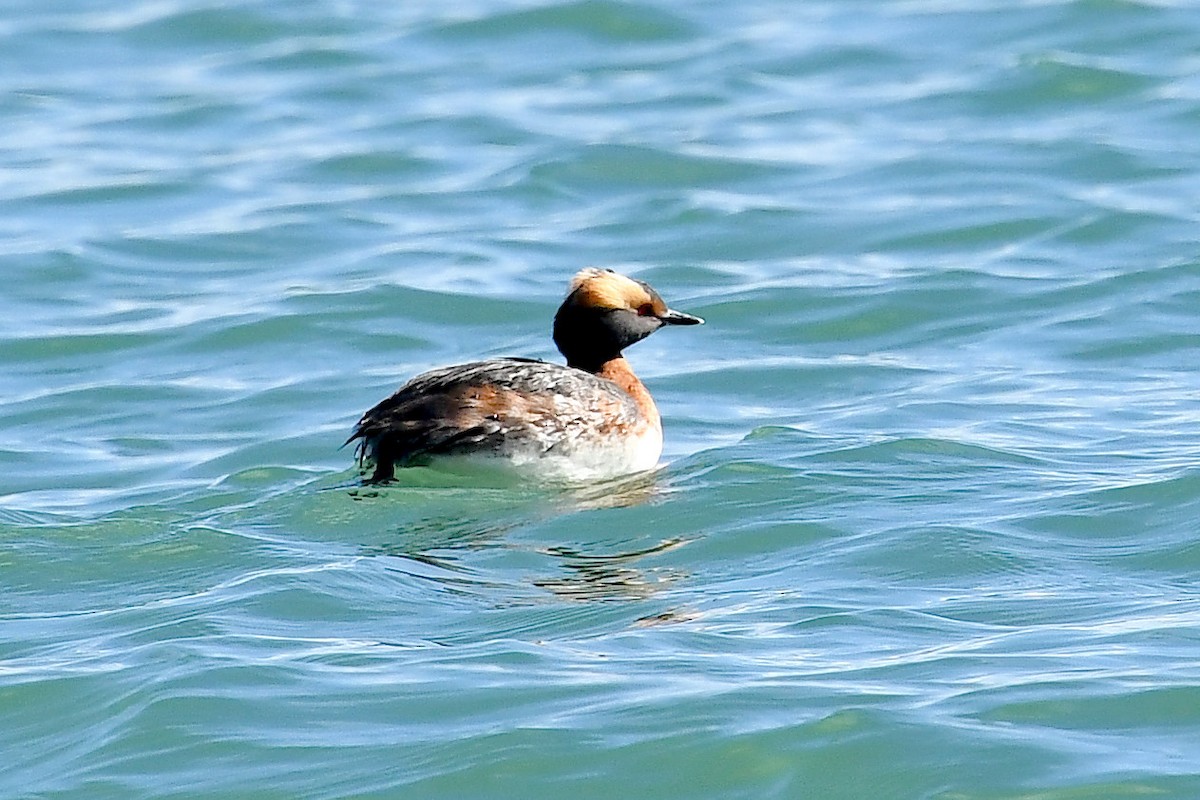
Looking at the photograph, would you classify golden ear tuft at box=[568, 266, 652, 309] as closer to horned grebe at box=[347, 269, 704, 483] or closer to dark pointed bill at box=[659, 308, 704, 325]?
horned grebe at box=[347, 269, 704, 483]

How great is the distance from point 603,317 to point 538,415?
1087mm

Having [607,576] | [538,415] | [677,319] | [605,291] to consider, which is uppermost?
[605,291]

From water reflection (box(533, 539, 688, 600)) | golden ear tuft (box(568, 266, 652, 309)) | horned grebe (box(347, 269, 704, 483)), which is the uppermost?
golden ear tuft (box(568, 266, 652, 309))

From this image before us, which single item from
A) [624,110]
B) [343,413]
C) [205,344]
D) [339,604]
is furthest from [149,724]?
[624,110]

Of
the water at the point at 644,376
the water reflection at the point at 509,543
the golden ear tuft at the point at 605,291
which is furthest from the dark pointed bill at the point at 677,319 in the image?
the water reflection at the point at 509,543

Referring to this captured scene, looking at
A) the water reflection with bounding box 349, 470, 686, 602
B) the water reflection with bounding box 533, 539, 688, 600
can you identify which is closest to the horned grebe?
the water reflection with bounding box 349, 470, 686, 602

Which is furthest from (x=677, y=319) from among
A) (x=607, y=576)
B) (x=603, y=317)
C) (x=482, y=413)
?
(x=607, y=576)

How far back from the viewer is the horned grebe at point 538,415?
9742mm

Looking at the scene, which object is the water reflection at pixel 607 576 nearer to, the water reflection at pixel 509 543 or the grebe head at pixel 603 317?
the water reflection at pixel 509 543

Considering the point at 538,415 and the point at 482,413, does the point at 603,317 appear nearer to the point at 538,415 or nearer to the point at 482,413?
the point at 538,415

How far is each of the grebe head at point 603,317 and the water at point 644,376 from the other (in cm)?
58

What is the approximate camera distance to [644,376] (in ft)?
40.9

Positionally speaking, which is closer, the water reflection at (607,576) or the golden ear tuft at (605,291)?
the water reflection at (607,576)

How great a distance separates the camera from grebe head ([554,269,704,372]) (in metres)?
10.9
